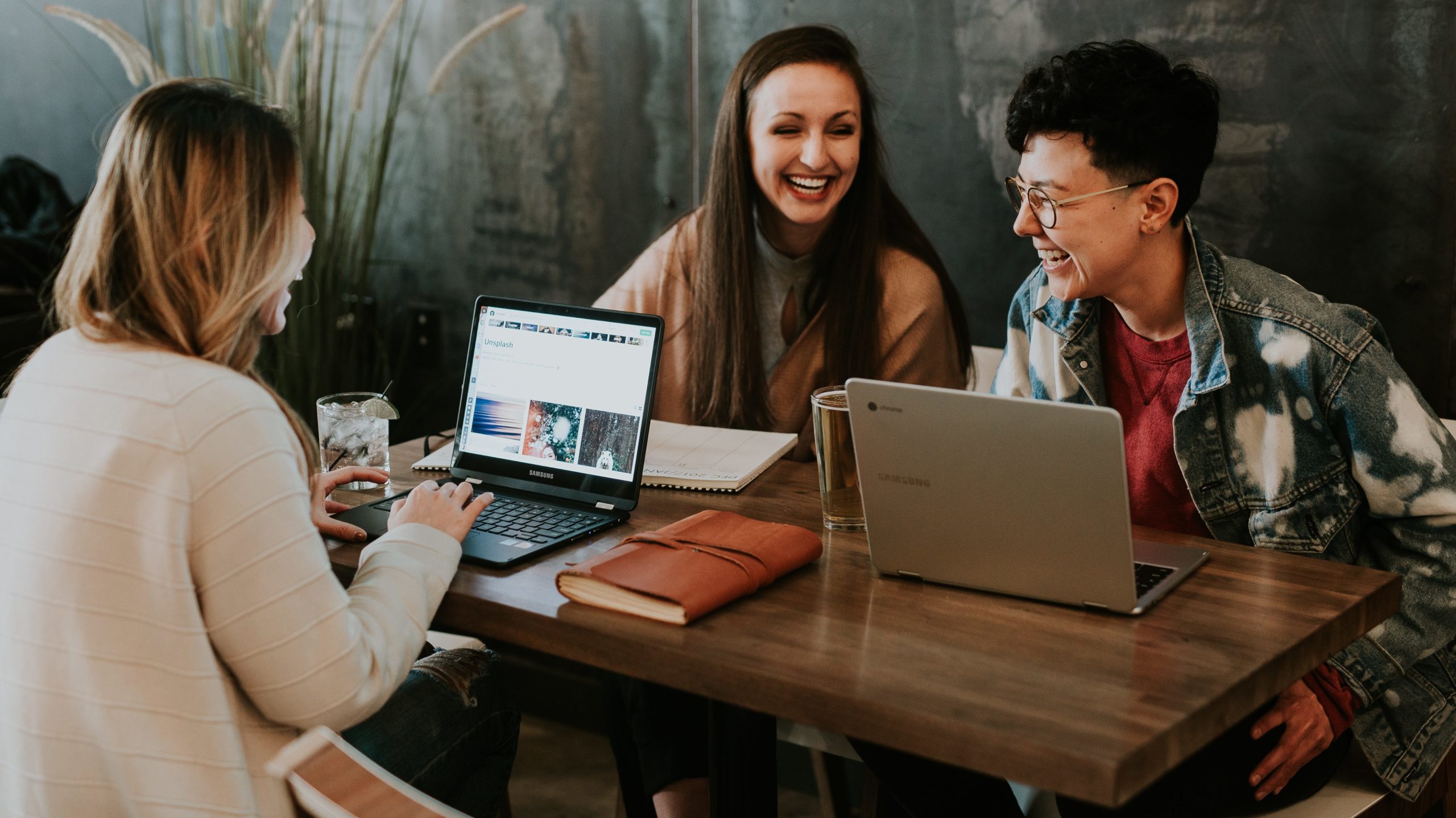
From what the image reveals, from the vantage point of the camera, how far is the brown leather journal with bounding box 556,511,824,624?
128 cm

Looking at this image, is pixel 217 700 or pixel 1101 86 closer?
pixel 217 700

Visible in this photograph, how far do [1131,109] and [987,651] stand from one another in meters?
0.84

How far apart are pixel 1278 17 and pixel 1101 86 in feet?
2.18

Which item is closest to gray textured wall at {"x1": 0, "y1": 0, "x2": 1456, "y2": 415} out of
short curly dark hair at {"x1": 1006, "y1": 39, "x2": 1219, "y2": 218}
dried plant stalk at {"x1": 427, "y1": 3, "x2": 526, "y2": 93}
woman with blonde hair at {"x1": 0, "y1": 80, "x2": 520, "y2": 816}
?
dried plant stalk at {"x1": 427, "y1": 3, "x2": 526, "y2": 93}

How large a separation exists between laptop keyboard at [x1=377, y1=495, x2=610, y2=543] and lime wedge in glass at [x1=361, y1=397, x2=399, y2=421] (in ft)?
0.53

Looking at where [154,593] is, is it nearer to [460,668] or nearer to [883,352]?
[460,668]

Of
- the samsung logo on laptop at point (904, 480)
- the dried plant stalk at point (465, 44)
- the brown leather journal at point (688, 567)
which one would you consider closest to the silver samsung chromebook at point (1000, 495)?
the samsung logo on laptop at point (904, 480)

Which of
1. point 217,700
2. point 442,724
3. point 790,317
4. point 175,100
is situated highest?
point 175,100

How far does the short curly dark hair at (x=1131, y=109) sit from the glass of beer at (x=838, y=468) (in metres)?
0.51

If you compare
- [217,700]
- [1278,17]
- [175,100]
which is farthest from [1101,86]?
[217,700]

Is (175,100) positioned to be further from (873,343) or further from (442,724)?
(873,343)

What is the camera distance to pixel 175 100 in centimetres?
121

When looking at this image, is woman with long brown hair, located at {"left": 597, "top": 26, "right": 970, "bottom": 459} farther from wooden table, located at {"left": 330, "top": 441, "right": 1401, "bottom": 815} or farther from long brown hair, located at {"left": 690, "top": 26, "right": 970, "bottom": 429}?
wooden table, located at {"left": 330, "top": 441, "right": 1401, "bottom": 815}

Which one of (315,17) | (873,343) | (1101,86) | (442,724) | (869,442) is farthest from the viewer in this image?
(315,17)
